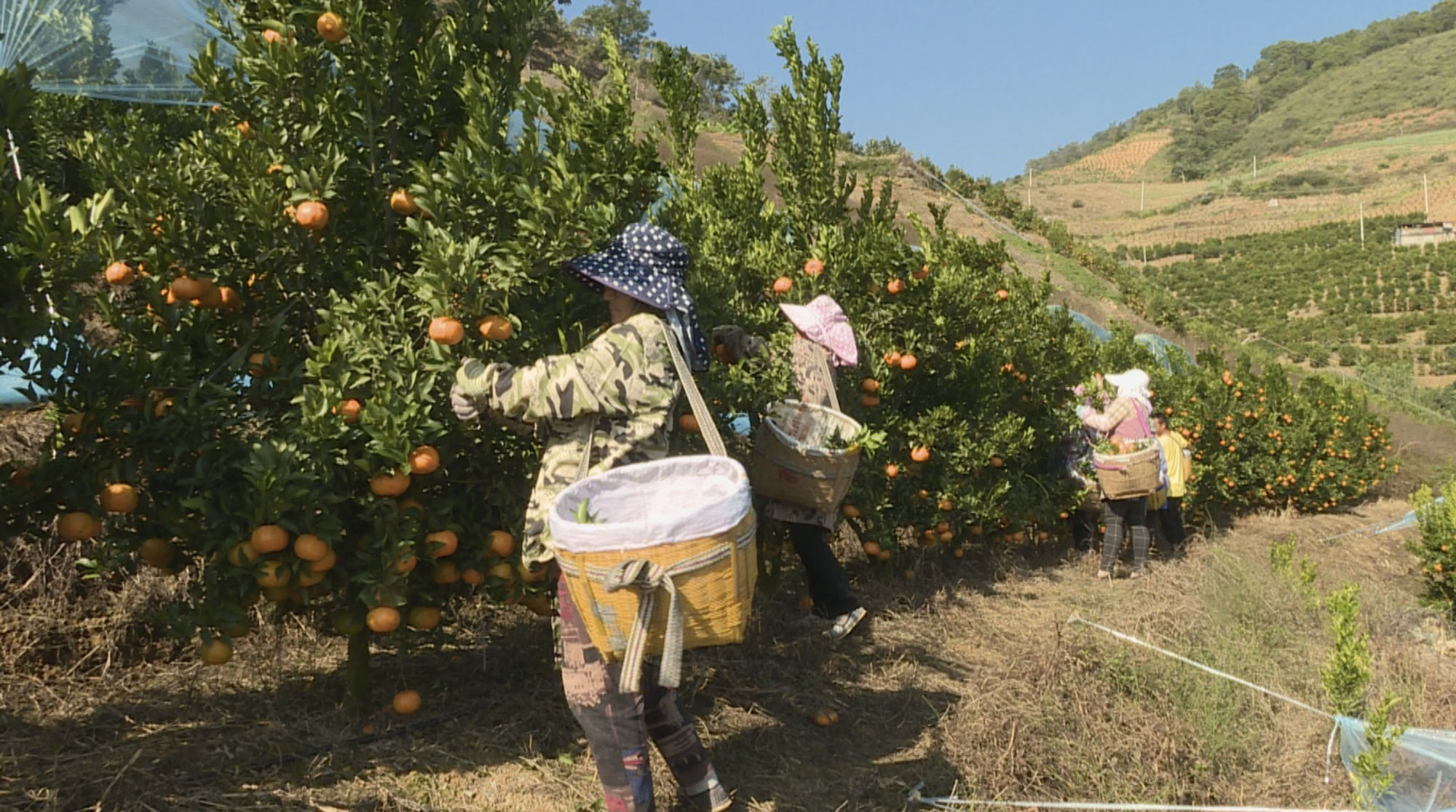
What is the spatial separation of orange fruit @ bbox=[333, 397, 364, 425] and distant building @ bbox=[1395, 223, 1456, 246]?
60.7 metres

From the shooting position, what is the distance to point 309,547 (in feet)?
8.91

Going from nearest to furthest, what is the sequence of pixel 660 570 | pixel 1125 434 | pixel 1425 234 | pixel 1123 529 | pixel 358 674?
pixel 660 570 < pixel 358 674 < pixel 1125 434 < pixel 1123 529 < pixel 1425 234

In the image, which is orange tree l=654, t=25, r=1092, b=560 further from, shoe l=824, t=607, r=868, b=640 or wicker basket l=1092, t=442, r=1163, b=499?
shoe l=824, t=607, r=868, b=640

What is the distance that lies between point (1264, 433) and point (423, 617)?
31.5 ft

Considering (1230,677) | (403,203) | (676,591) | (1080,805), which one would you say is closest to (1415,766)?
(1230,677)

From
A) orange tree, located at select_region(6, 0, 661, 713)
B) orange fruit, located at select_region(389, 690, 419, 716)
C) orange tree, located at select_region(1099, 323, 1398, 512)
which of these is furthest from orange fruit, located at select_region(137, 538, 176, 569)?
orange tree, located at select_region(1099, 323, 1398, 512)

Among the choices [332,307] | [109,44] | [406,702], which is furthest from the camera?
[109,44]

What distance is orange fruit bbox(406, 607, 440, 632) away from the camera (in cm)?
309

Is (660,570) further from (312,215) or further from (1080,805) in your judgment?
(1080,805)

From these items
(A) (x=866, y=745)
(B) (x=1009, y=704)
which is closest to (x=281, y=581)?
(A) (x=866, y=745)

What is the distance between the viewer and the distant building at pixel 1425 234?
5188cm

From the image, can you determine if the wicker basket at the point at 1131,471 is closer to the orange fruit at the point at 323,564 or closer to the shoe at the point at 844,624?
the shoe at the point at 844,624

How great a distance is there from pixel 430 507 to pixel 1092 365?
541 centimetres

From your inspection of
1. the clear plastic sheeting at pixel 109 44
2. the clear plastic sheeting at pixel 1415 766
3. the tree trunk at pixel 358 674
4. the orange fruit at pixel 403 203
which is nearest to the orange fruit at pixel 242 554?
the tree trunk at pixel 358 674
